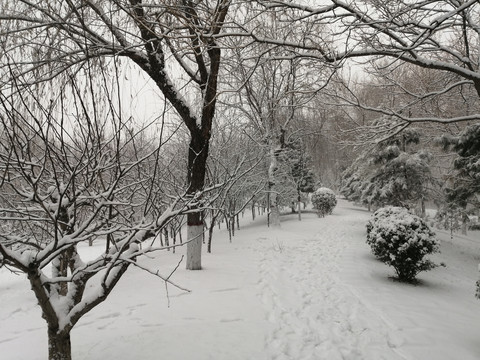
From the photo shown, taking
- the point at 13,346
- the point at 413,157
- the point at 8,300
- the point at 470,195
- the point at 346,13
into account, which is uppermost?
the point at 346,13

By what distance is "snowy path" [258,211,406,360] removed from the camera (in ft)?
11.8

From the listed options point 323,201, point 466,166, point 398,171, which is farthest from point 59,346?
point 323,201

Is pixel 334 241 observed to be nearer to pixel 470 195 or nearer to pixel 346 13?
pixel 470 195

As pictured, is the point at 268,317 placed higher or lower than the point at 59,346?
lower

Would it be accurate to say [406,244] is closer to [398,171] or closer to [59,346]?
[59,346]

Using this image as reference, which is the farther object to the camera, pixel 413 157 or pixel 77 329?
pixel 413 157

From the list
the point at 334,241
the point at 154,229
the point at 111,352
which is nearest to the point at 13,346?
the point at 111,352

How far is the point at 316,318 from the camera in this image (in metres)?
4.52

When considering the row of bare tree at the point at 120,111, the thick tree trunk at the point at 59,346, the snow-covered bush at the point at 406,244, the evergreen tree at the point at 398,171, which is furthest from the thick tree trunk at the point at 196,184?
the evergreen tree at the point at 398,171

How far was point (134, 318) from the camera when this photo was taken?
416 cm

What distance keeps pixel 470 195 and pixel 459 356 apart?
8.09 metres

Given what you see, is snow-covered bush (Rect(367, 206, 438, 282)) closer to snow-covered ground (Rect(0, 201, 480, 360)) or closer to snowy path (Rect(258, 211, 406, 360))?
snow-covered ground (Rect(0, 201, 480, 360))

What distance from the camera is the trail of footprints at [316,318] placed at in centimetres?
358

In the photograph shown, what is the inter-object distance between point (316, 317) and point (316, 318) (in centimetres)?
4
